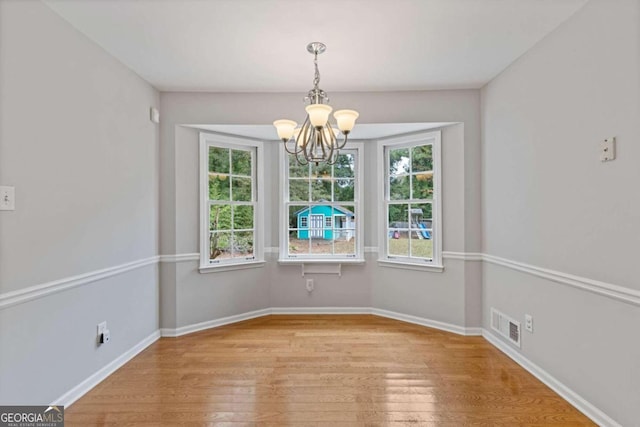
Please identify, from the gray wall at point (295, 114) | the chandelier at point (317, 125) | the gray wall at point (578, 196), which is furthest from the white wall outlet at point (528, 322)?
the chandelier at point (317, 125)

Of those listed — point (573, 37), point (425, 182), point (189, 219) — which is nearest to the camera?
point (573, 37)

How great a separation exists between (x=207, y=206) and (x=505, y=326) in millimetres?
3156

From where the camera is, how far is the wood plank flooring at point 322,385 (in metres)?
2.01

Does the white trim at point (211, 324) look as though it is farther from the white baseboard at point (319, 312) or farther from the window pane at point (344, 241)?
the window pane at point (344, 241)

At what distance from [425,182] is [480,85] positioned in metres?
1.10

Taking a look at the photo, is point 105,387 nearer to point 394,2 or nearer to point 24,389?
point 24,389

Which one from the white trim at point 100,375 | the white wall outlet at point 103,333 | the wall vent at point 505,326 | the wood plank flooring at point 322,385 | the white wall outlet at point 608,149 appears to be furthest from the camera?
the wall vent at point 505,326

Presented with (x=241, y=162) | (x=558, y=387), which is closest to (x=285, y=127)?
(x=241, y=162)

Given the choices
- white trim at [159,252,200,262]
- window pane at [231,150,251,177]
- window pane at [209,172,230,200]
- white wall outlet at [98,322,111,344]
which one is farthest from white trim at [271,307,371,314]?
white wall outlet at [98,322,111,344]

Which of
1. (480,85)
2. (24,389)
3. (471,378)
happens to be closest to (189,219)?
(24,389)

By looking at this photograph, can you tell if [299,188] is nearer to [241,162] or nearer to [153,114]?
[241,162]

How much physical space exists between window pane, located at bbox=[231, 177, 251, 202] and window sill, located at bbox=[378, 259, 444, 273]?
5.85 ft

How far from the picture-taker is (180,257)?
3.40 m

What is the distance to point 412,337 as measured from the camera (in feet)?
10.7
